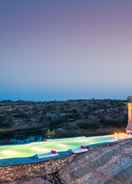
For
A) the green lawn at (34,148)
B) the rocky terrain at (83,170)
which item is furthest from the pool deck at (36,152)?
the rocky terrain at (83,170)

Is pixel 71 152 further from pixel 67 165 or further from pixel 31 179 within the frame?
pixel 31 179

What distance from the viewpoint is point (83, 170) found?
5414 millimetres

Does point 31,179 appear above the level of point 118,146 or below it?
below

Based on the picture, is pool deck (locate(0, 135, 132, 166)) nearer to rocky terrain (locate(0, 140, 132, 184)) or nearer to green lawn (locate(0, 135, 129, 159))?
green lawn (locate(0, 135, 129, 159))

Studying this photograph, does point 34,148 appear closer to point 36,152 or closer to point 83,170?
point 36,152

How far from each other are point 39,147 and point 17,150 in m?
0.52

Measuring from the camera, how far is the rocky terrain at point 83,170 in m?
4.94

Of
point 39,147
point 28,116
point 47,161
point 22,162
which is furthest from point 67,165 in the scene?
point 28,116

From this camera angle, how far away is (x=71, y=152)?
6.05 metres

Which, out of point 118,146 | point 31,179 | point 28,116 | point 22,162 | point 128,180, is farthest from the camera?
point 28,116

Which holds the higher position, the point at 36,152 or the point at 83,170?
the point at 36,152

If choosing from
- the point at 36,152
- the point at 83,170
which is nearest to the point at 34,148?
the point at 36,152

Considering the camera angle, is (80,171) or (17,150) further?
(17,150)

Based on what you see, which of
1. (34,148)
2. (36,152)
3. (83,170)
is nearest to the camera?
(83,170)
